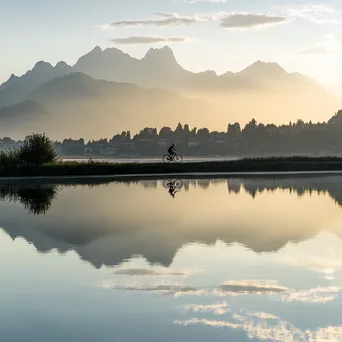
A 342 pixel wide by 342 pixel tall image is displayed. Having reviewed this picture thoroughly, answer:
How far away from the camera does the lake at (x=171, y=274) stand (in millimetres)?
13047

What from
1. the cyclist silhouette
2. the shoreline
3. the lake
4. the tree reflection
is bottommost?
the lake

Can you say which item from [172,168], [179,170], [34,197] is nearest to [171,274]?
[34,197]

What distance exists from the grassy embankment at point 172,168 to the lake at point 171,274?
1376 inches

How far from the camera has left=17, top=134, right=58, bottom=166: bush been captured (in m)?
74.2

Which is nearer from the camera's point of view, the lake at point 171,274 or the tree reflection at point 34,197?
the lake at point 171,274

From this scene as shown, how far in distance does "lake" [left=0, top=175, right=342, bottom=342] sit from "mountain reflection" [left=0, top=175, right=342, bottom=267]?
0.05m

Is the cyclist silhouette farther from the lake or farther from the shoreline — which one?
the shoreline

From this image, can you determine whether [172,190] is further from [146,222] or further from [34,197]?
[146,222]

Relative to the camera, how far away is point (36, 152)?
74438mm

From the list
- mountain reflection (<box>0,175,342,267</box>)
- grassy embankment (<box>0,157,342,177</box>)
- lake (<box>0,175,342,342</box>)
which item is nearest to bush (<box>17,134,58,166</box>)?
grassy embankment (<box>0,157,342,177</box>)

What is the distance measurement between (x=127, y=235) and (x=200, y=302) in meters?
10.9

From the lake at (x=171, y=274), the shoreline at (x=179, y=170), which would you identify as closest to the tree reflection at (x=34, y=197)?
the lake at (x=171, y=274)

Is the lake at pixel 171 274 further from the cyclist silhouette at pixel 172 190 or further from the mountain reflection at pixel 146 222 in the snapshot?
the cyclist silhouette at pixel 172 190

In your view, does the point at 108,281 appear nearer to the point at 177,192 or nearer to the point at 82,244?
the point at 82,244
